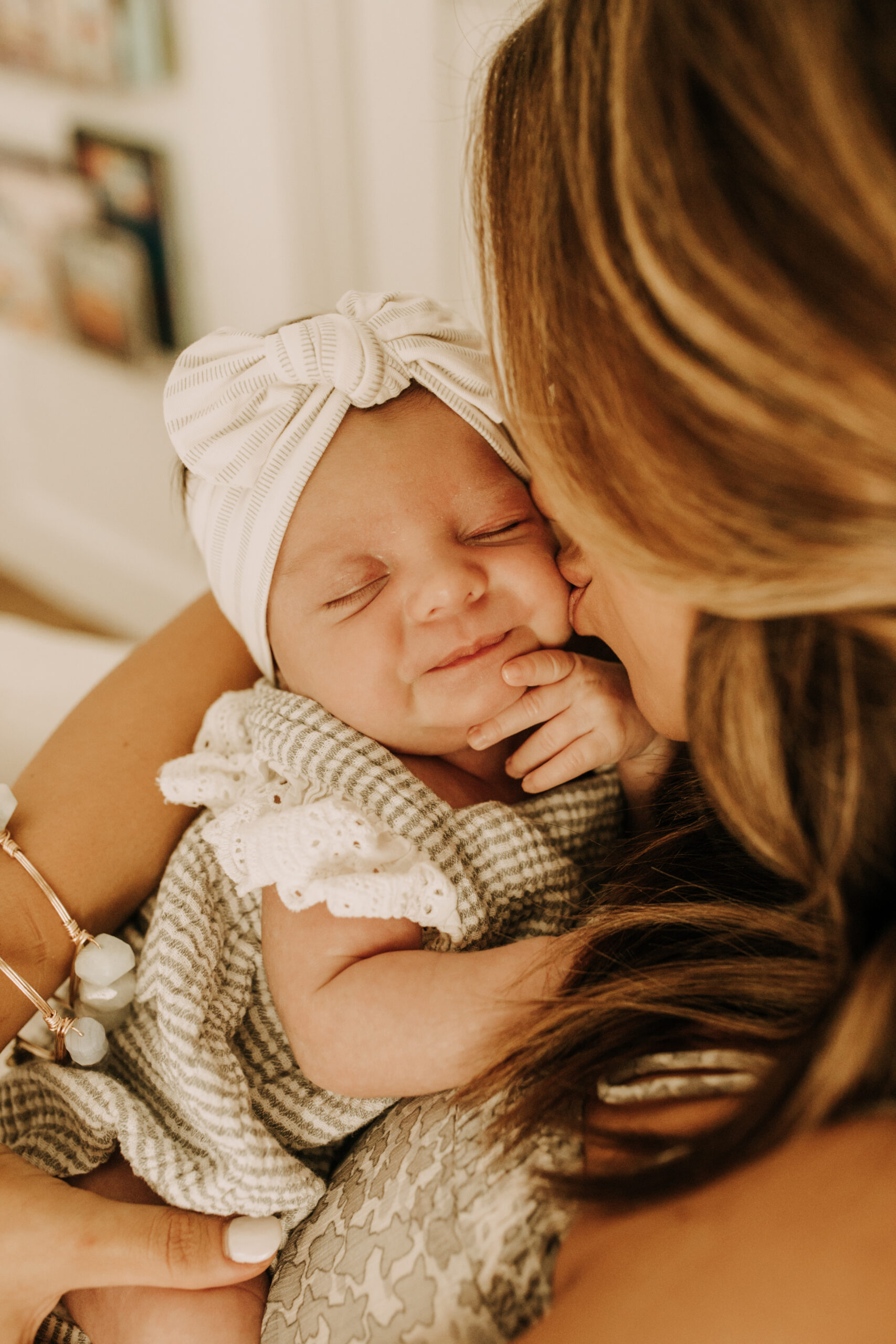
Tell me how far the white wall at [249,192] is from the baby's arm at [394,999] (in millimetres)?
1289

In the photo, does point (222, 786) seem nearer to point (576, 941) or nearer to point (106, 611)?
point (576, 941)

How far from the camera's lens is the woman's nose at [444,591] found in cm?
98

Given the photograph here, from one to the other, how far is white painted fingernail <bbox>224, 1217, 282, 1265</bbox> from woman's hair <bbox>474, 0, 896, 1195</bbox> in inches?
11.7

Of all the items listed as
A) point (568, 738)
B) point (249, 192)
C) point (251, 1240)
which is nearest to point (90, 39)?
point (249, 192)

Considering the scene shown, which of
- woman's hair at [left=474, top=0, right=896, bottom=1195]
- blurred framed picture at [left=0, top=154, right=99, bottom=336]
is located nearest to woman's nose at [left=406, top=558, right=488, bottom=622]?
woman's hair at [left=474, top=0, right=896, bottom=1195]

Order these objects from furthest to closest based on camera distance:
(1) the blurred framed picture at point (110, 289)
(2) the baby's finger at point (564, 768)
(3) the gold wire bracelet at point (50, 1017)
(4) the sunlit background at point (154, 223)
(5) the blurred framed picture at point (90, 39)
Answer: (1) the blurred framed picture at point (110, 289) → (5) the blurred framed picture at point (90, 39) → (4) the sunlit background at point (154, 223) → (2) the baby's finger at point (564, 768) → (3) the gold wire bracelet at point (50, 1017)

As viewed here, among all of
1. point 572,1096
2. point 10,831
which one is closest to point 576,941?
point 572,1096

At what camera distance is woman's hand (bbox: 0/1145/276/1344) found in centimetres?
79

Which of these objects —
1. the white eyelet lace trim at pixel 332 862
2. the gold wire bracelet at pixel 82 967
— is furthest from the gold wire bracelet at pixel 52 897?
the white eyelet lace trim at pixel 332 862

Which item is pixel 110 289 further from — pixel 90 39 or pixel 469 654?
pixel 469 654

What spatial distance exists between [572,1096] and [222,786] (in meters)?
0.48

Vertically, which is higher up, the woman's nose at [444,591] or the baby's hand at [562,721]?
the woman's nose at [444,591]

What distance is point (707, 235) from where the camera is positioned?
1.63 feet

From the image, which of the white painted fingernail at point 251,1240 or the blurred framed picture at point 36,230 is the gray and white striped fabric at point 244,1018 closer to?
the white painted fingernail at point 251,1240
